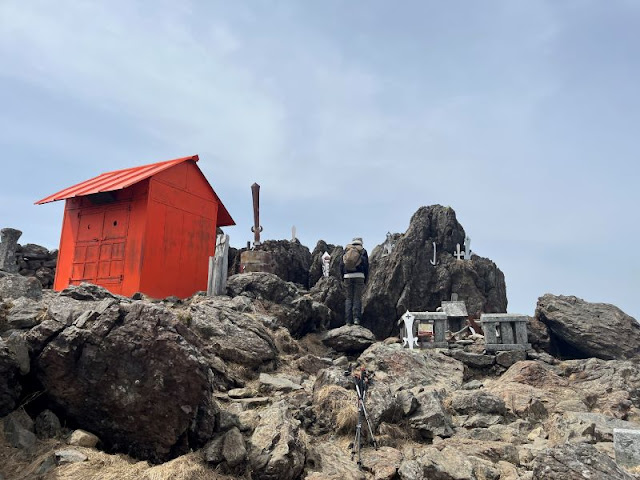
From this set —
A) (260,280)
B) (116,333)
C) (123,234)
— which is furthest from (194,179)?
(116,333)

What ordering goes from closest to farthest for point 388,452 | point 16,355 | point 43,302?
point 16,355 → point 388,452 → point 43,302

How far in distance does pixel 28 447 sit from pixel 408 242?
89.4ft

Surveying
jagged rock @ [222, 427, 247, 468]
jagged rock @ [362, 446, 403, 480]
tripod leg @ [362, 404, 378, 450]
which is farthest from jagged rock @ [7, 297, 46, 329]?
jagged rock @ [362, 446, 403, 480]

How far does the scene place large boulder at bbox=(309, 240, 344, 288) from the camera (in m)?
33.8

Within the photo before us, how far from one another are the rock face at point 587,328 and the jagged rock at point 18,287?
17.5 m

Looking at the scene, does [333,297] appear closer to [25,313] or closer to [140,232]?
[140,232]

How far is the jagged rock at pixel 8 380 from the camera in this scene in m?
8.55

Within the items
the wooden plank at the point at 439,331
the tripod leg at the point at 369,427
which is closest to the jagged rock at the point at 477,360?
the wooden plank at the point at 439,331

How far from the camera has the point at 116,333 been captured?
913cm

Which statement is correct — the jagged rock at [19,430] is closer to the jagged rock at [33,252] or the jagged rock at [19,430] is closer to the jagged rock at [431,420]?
the jagged rock at [431,420]

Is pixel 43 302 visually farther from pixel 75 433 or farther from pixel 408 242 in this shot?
pixel 408 242

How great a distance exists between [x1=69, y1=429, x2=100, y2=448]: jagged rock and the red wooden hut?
31.4 feet

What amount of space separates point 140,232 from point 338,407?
1077cm

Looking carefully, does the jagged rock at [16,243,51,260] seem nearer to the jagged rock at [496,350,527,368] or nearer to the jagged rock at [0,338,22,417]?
the jagged rock at [0,338,22,417]
